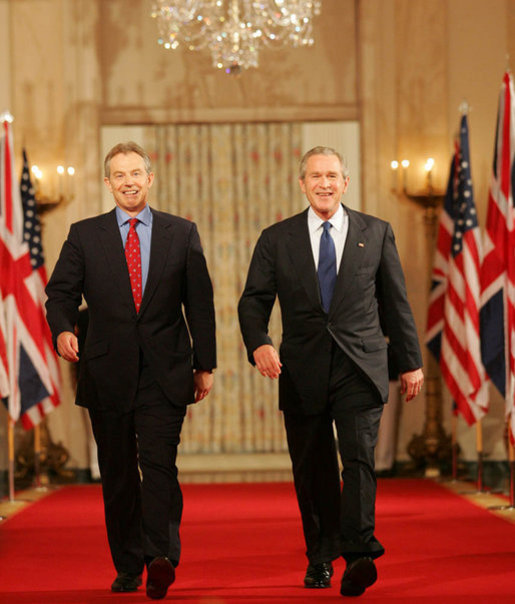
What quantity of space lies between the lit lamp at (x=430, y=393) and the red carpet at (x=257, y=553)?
1205 millimetres

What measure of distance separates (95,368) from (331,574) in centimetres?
133

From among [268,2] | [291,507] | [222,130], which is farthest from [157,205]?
[291,507]

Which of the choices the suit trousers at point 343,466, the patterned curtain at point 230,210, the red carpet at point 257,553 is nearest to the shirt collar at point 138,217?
the suit trousers at point 343,466

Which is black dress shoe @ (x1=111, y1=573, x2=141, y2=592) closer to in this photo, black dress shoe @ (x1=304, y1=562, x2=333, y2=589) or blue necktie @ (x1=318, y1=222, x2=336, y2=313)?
black dress shoe @ (x1=304, y1=562, x2=333, y2=589)

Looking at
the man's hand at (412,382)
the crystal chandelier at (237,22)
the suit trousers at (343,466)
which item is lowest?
A: the suit trousers at (343,466)

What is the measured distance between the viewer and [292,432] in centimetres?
480

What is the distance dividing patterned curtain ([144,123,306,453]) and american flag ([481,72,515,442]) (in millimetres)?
2964

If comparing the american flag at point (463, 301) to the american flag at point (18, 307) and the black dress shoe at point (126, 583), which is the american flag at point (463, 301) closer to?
the american flag at point (18, 307)

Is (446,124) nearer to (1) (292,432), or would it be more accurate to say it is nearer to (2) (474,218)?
(2) (474,218)

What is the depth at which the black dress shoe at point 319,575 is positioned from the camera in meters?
4.62

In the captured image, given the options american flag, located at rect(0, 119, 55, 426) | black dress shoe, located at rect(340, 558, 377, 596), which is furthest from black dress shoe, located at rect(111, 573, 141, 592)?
american flag, located at rect(0, 119, 55, 426)

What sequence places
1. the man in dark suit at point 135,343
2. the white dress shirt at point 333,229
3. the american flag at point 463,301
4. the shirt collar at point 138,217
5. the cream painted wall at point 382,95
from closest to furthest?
the man in dark suit at point 135,343, the shirt collar at point 138,217, the white dress shirt at point 333,229, the american flag at point 463,301, the cream painted wall at point 382,95

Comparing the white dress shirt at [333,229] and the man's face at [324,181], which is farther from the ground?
the man's face at [324,181]

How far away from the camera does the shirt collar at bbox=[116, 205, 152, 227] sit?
470 cm
